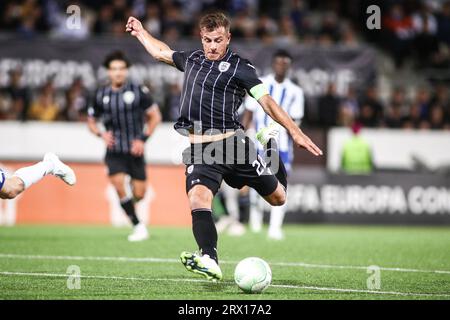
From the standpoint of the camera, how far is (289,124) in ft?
25.8

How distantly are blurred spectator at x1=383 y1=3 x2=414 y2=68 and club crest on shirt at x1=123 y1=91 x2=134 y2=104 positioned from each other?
1200cm

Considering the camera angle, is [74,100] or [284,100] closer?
[284,100]

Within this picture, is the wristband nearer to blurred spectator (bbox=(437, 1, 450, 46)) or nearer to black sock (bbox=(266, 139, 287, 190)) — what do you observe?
black sock (bbox=(266, 139, 287, 190))

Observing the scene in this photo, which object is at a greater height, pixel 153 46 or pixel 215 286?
pixel 153 46

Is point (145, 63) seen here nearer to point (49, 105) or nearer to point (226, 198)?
point (49, 105)

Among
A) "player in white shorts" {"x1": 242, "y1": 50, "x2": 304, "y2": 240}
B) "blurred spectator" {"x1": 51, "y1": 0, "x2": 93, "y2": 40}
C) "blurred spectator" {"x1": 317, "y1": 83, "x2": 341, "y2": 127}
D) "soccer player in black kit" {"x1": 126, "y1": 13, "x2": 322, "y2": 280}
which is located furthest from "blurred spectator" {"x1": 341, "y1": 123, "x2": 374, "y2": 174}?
"soccer player in black kit" {"x1": 126, "y1": 13, "x2": 322, "y2": 280}

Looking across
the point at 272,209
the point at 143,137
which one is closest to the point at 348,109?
the point at 272,209

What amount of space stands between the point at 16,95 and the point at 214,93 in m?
12.6

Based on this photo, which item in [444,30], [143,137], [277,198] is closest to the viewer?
[277,198]

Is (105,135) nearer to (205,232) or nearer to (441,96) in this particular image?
(205,232)

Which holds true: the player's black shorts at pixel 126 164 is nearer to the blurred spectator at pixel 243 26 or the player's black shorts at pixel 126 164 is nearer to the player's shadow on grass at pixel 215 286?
the player's shadow on grass at pixel 215 286

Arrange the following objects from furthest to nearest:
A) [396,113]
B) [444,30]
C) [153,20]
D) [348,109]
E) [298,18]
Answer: [444,30] < [298,18] < [396,113] < [153,20] < [348,109]

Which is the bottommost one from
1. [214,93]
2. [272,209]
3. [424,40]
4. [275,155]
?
[272,209]

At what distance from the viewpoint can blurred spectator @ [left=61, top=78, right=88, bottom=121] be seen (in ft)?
66.4
